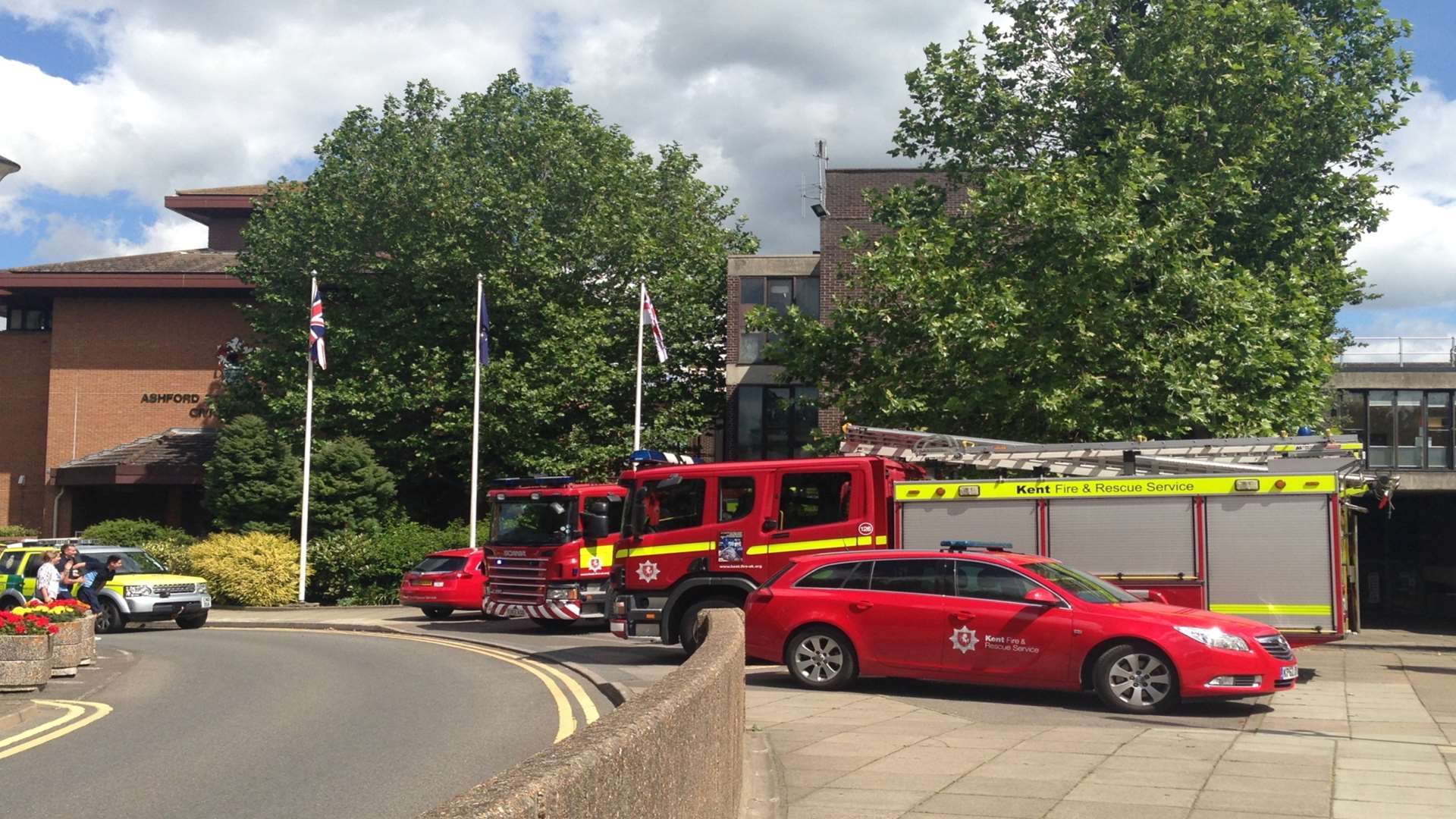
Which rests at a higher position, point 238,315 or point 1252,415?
point 238,315

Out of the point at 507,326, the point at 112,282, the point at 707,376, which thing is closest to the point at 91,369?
the point at 112,282

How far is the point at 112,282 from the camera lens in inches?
1815

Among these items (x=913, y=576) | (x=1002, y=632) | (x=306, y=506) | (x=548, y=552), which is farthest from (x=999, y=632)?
(x=306, y=506)

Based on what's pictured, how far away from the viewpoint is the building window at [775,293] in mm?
41344

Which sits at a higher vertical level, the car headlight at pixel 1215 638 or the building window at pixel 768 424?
the building window at pixel 768 424

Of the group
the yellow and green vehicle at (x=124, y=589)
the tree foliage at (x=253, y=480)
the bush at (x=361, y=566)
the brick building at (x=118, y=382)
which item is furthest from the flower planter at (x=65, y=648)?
the brick building at (x=118, y=382)

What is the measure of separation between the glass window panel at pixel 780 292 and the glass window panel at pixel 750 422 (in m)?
2.71

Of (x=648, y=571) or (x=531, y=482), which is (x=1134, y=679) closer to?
(x=648, y=571)

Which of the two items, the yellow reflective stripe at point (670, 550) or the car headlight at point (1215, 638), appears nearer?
the car headlight at point (1215, 638)

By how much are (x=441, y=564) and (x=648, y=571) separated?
12.2 meters

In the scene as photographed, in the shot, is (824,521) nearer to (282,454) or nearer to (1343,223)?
(1343,223)

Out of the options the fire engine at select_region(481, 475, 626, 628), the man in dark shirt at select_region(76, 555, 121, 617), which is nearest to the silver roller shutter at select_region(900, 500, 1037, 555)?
the fire engine at select_region(481, 475, 626, 628)

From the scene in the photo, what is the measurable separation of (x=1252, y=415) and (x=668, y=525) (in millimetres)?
12529

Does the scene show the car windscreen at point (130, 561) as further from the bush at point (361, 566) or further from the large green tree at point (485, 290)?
the large green tree at point (485, 290)
